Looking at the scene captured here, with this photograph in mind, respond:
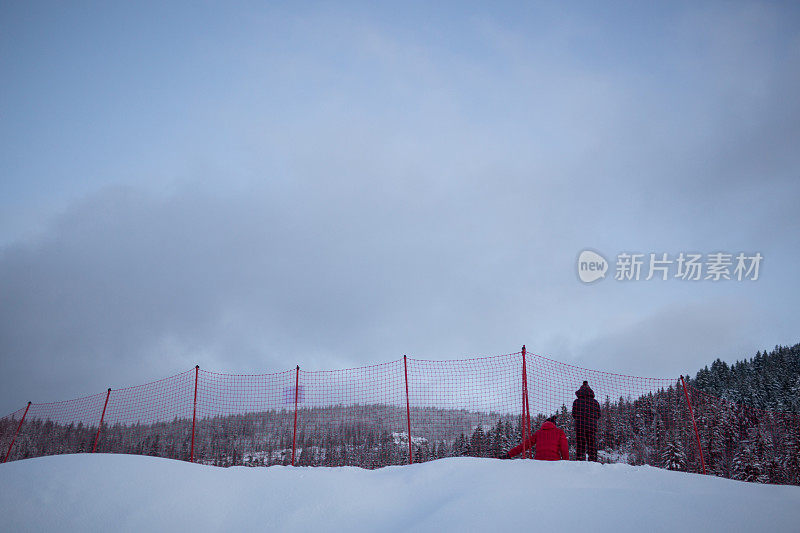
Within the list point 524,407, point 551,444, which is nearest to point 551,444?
point 551,444

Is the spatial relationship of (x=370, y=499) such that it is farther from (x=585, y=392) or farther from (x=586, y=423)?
(x=585, y=392)

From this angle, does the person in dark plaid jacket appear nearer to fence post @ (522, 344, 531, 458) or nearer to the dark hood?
the dark hood

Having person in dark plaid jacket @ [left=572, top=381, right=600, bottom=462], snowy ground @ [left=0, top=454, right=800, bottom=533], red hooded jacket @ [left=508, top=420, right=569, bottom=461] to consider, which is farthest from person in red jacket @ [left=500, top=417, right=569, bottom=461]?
Answer: person in dark plaid jacket @ [left=572, top=381, right=600, bottom=462]

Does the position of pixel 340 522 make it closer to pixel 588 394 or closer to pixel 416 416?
pixel 416 416

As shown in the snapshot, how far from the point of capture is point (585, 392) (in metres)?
9.88

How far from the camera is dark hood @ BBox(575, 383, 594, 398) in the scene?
32.3 ft

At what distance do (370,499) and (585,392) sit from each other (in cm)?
609

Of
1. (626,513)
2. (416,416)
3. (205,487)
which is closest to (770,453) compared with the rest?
(416,416)

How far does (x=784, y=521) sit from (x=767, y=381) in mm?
74351

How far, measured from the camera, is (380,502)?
5.58 m

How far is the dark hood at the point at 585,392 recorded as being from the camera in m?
9.85

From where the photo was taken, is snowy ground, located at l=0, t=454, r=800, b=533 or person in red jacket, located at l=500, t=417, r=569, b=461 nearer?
snowy ground, located at l=0, t=454, r=800, b=533

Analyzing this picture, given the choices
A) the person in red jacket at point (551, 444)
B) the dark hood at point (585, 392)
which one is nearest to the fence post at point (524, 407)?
the person in red jacket at point (551, 444)

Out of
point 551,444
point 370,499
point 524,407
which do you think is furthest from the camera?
point 524,407
